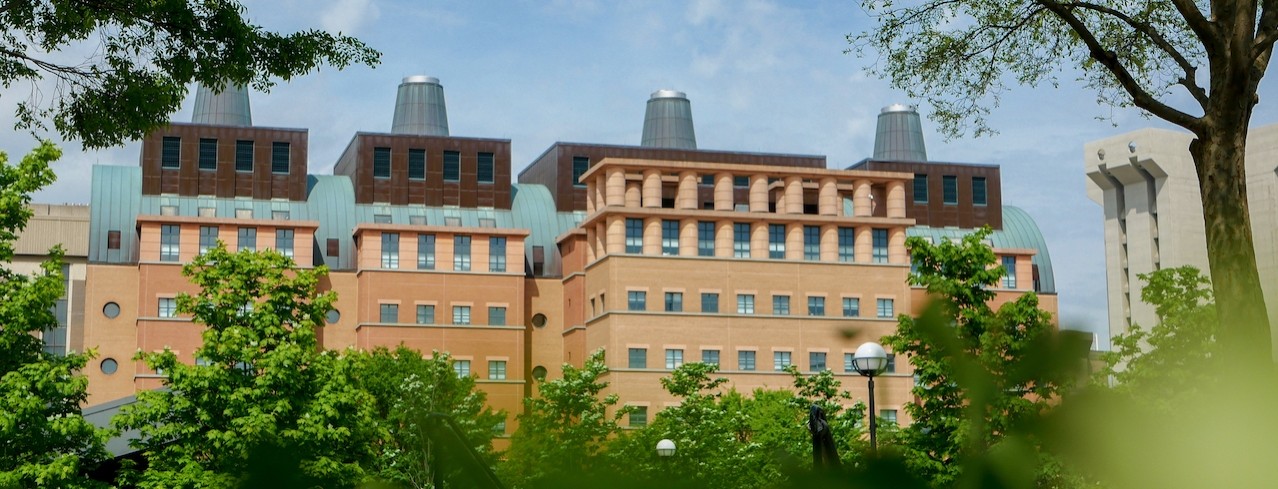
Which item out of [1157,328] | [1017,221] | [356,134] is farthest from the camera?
[1017,221]

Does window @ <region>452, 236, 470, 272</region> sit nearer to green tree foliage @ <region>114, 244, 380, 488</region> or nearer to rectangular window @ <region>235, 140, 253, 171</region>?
rectangular window @ <region>235, 140, 253, 171</region>

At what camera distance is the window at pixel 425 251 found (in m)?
69.5

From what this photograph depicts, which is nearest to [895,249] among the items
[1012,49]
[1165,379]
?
[1012,49]

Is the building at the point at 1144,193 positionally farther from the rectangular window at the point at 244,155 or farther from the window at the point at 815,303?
the rectangular window at the point at 244,155

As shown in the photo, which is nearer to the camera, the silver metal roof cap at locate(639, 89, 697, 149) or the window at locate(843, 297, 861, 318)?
the window at locate(843, 297, 861, 318)

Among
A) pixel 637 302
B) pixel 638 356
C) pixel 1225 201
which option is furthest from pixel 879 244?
pixel 1225 201

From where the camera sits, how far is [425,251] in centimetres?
6950

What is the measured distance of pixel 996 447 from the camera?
44.8 inches

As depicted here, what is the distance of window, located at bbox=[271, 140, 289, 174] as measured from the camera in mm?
72000

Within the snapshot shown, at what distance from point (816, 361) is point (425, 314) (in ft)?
60.2

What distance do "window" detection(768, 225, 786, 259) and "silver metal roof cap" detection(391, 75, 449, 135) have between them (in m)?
19.6

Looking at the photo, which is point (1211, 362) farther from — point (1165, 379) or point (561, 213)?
point (561, 213)

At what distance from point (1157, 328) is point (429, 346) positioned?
137 ft

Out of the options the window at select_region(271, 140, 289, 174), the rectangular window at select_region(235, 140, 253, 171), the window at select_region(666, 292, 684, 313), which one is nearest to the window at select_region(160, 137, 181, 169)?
the rectangular window at select_region(235, 140, 253, 171)
